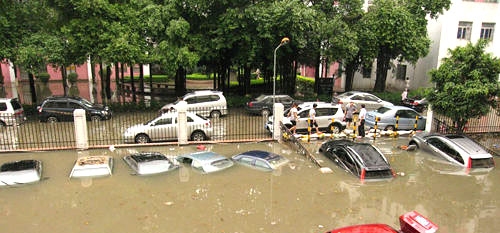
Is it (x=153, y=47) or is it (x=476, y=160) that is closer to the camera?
(x=476, y=160)

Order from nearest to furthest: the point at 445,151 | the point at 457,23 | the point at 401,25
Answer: the point at 445,151 < the point at 401,25 < the point at 457,23

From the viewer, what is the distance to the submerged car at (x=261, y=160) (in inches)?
518

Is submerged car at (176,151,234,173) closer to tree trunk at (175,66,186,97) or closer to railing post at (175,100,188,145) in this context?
railing post at (175,100,188,145)

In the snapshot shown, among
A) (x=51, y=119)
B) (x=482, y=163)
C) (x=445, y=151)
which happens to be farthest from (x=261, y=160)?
(x=51, y=119)

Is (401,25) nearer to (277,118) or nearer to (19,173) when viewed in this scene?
(277,118)

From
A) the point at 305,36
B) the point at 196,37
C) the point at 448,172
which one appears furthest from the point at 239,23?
the point at 448,172

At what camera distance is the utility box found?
23.8 feet

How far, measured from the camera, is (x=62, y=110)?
66.4ft

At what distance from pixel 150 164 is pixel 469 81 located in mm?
13201

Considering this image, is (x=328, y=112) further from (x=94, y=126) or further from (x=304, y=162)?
(x=94, y=126)

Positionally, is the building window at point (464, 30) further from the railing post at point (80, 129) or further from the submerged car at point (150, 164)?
the railing post at point (80, 129)

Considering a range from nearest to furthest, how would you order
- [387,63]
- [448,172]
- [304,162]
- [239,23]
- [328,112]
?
1. [448,172]
2. [304,162]
3. [328,112]
4. [239,23]
5. [387,63]

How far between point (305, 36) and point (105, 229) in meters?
17.8

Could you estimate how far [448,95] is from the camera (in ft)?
52.5
